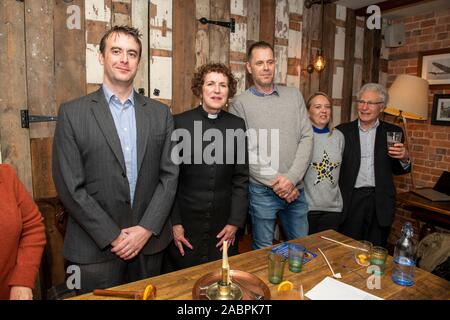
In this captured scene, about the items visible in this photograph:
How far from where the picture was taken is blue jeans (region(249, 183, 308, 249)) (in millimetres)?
2475

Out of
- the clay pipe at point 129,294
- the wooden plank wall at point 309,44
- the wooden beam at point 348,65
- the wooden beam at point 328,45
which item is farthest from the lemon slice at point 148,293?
the wooden beam at point 348,65

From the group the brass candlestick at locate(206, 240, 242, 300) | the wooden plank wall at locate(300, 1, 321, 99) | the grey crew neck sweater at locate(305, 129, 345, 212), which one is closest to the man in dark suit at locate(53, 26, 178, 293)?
the brass candlestick at locate(206, 240, 242, 300)

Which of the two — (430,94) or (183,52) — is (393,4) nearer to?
(430,94)

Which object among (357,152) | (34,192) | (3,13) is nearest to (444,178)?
(357,152)

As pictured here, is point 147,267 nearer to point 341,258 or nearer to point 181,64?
point 341,258

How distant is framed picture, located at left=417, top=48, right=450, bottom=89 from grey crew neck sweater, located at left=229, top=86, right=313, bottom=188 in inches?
88.4

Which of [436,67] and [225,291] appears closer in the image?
[225,291]

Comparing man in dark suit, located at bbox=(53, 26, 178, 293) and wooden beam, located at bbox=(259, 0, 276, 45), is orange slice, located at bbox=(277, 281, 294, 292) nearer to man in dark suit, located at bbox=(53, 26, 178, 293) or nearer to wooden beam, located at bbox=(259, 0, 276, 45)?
man in dark suit, located at bbox=(53, 26, 178, 293)

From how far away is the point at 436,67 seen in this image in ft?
12.3

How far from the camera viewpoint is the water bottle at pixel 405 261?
1.45 metres

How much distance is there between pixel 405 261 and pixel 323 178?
1.11 metres

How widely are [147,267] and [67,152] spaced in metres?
0.77

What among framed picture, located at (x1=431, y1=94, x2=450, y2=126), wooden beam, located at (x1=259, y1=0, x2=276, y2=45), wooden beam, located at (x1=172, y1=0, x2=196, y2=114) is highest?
wooden beam, located at (x1=259, y1=0, x2=276, y2=45)

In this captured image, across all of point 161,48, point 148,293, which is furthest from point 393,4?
point 148,293
